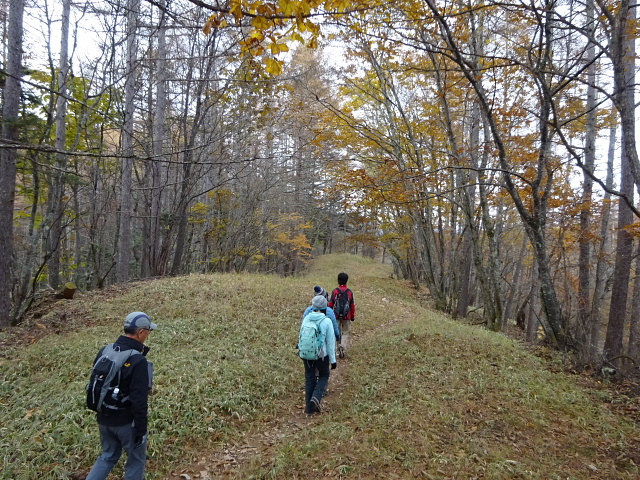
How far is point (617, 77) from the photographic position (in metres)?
5.05

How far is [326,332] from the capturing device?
527 centimetres

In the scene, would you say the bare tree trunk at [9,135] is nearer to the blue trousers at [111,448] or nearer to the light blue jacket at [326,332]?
the blue trousers at [111,448]

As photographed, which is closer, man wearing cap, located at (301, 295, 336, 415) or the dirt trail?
the dirt trail

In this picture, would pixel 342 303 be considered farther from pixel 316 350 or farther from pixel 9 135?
pixel 9 135

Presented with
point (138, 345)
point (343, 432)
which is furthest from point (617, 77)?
point (138, 345)

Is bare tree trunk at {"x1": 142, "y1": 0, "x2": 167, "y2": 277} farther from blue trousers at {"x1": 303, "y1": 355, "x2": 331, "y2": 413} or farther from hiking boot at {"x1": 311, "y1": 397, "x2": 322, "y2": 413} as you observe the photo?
hiking boot at {"x1": 311, "y1": 397, "x2": 322, "y2": 413}

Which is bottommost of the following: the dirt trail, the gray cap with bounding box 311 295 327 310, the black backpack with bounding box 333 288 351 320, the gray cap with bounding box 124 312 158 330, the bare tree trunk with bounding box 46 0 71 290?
the dirt trail

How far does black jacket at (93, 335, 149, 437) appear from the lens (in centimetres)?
317

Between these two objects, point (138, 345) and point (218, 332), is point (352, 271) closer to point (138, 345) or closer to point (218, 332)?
point (218, 332)

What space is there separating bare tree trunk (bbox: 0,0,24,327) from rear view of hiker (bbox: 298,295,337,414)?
7.07 meters

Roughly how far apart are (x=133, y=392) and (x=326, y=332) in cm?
275

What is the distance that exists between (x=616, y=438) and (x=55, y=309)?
A: 11590 mm

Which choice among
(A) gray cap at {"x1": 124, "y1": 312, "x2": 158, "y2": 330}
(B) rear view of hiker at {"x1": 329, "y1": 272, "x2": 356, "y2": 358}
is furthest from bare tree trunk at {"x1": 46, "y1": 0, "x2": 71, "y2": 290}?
(B) rear view of hiker at {"x1": 329, "y1": 272, "x2": 356, "y2": 358}

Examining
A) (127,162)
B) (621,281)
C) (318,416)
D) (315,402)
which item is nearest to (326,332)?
(315,402)
